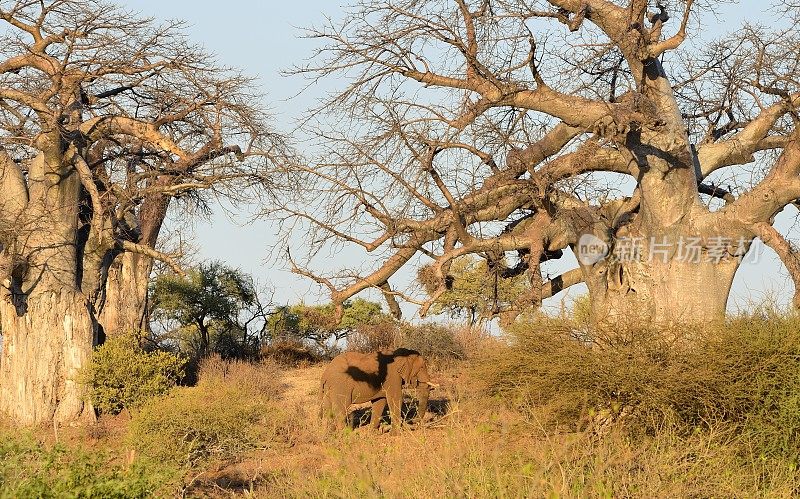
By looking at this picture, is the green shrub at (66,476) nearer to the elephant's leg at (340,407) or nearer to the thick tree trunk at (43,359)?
the elephant's leg at (340,407)

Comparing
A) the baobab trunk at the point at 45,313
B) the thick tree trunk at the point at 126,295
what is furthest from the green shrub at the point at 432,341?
the baobab trunk at the point at 45,313

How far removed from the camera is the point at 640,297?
14.2 metres

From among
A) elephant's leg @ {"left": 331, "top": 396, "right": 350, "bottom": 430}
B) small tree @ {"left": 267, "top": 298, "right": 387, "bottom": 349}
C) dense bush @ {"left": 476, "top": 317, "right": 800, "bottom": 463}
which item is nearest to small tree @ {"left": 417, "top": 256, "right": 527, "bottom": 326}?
small tree @ {"left": 267, "top": 298, "right": 387, "bottom": 349}

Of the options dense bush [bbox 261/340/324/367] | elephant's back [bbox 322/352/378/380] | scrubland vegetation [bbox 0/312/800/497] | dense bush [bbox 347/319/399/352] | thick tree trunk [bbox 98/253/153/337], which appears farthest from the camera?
dense bush [bbox 261/340/324/367]

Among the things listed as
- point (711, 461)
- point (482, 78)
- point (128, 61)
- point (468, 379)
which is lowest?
point (711, 461)

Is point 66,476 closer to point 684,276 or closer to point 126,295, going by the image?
point 684,276

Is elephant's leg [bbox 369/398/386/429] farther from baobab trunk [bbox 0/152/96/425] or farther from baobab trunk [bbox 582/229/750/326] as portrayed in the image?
baobab trunk [bbox 0/152/96/425]

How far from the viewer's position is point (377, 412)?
14.1m

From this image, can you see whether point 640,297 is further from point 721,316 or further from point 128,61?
point 128,61

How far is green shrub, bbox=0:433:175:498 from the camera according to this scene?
25.8 ft

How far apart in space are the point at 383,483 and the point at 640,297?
22.0 feet

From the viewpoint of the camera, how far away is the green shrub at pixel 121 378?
52.6 feet

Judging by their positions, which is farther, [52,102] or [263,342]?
[263,342]

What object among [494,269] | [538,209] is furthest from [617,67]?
[494,269]
